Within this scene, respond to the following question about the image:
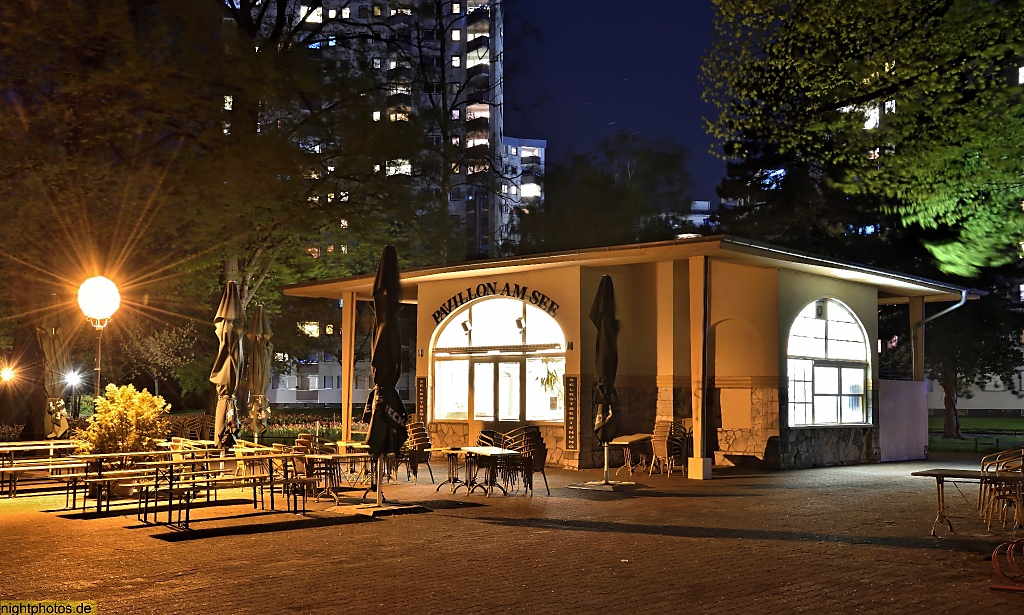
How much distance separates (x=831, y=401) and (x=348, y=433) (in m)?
9.66

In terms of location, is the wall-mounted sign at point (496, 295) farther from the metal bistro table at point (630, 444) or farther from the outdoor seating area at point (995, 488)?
the outdoor seating area at point (995, 488)

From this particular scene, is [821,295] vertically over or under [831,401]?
over

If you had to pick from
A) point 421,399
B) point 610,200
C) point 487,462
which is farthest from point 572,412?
point 610,200

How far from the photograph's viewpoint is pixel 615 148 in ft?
149

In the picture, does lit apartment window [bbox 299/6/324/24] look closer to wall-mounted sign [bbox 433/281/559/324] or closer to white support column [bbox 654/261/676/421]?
wall-mounted sign [bbox 433/281/559/324]

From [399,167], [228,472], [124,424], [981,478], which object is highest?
[399,167]

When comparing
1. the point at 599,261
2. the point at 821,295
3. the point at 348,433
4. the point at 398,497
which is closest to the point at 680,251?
the point at 599,261

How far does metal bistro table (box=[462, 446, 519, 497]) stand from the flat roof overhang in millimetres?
4637

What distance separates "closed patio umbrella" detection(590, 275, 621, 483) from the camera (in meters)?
15.1

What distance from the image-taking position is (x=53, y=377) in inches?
714

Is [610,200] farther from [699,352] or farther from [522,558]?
[522,558]

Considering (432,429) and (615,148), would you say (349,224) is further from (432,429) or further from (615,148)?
(615,148)

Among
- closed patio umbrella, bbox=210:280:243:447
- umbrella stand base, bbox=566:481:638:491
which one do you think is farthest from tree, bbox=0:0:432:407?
umbrella stand base, bbox=566:481:638:491

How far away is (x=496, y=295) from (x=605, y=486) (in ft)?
20.7
